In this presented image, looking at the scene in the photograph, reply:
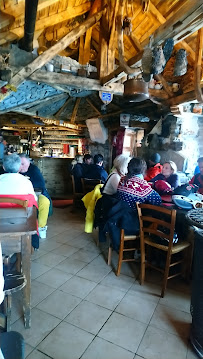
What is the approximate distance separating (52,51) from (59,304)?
144 inches

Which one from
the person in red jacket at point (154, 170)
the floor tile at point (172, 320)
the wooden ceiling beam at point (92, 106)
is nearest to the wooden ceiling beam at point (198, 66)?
the person in red jacket at point (154, 170)

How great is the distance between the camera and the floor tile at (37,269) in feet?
→ 8.35

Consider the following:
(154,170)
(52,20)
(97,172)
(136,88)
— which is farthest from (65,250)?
(52,20)

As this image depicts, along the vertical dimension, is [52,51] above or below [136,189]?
above

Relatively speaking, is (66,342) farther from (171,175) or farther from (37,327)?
(171,175)

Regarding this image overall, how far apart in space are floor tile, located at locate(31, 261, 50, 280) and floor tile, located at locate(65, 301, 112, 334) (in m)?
0.72

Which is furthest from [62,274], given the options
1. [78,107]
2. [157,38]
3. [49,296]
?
[78,107]

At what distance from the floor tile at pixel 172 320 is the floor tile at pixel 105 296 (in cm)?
39

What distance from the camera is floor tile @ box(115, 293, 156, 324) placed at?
198 centimetres

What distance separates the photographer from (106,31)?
407 centimetres

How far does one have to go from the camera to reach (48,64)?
12.9 feet

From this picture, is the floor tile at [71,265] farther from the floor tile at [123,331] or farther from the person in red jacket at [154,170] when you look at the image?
the person in red jacket at [154,170]

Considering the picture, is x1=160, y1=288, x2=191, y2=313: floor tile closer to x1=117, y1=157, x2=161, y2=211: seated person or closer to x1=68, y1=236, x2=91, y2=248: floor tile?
x1=117, y1=157, x2=161, y2=211: seated person

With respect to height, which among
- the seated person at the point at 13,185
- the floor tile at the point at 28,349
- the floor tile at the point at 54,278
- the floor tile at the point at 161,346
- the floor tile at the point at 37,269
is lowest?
the floor tile at the point at 37,269
